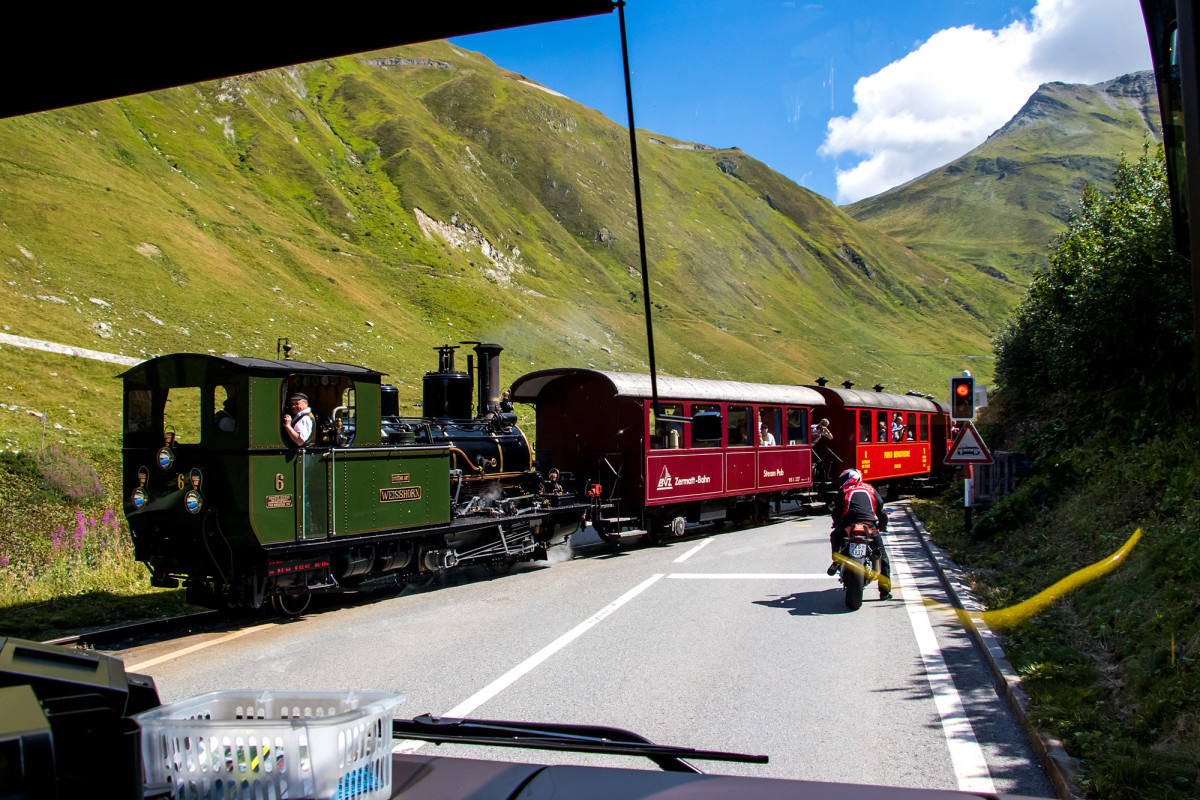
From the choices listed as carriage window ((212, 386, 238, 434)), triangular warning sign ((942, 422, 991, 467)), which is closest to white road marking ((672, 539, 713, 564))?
triangular warning sign ((942, 422, 991, 467))

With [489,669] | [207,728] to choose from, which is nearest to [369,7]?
[207,728]

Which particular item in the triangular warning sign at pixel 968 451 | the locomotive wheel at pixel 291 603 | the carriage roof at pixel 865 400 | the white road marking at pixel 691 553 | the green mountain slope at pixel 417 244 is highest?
the green mountain slope at pixel 417 244

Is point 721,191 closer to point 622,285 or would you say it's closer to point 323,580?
point 622,285

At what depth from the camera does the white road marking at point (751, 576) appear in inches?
436

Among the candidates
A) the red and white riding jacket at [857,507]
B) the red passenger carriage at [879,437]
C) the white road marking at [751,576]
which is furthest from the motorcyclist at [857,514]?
the red passenger carriage at [879,437]

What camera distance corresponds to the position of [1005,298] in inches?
6053

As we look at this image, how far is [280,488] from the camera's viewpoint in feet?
28.9

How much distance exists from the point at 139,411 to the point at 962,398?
39.2ft

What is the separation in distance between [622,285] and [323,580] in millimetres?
82376

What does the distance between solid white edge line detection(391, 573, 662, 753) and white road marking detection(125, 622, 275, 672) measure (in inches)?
126

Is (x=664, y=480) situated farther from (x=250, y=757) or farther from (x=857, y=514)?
(x=250, y=757)

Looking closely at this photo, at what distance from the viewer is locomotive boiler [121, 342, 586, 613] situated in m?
8.64

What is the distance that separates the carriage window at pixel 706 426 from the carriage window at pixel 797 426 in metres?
3.33

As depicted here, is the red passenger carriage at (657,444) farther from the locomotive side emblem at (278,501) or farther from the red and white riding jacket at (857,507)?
the locomotive side emblem at (278,501)
